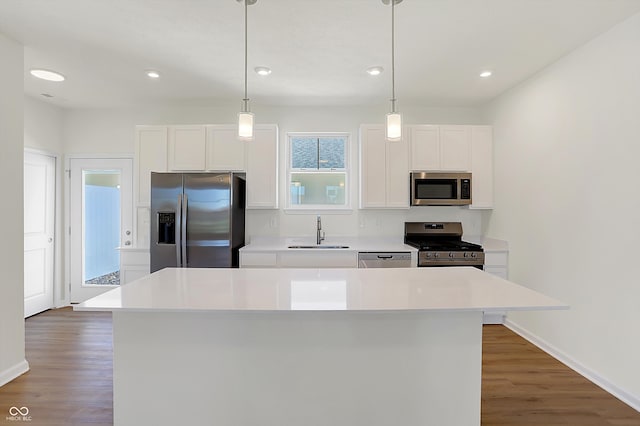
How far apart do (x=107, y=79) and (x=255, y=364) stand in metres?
3.32

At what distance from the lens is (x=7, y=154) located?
2492 millimetres

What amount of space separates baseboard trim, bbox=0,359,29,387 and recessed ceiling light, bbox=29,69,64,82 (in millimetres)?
2676

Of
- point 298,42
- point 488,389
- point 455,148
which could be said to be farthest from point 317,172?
point 488,389

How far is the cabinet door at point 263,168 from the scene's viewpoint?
3.82m

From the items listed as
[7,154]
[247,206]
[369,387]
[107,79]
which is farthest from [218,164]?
[369,387]

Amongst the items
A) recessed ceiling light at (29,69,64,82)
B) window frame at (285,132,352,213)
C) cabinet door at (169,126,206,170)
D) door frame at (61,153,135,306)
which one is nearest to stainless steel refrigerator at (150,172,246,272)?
cabinet door at (169,126,206,170)

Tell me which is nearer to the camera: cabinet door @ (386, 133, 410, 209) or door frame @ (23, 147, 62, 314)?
cabinet door @ (386, 133, 410, 209)

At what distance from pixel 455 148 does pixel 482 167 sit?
16.5 inches

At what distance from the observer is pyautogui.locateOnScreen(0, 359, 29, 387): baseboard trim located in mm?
2436

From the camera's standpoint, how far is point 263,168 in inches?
151

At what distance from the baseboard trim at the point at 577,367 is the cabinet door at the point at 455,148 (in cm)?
191

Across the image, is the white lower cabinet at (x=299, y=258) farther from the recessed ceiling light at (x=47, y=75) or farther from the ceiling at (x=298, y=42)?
the recessed ceiling light at (x=47, y=75)

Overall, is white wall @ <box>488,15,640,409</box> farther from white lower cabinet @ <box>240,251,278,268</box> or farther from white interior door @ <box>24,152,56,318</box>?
white interior door @ <box>24,152,56,318</box>

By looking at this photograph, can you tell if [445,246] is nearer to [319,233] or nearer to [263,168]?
[319,233]
